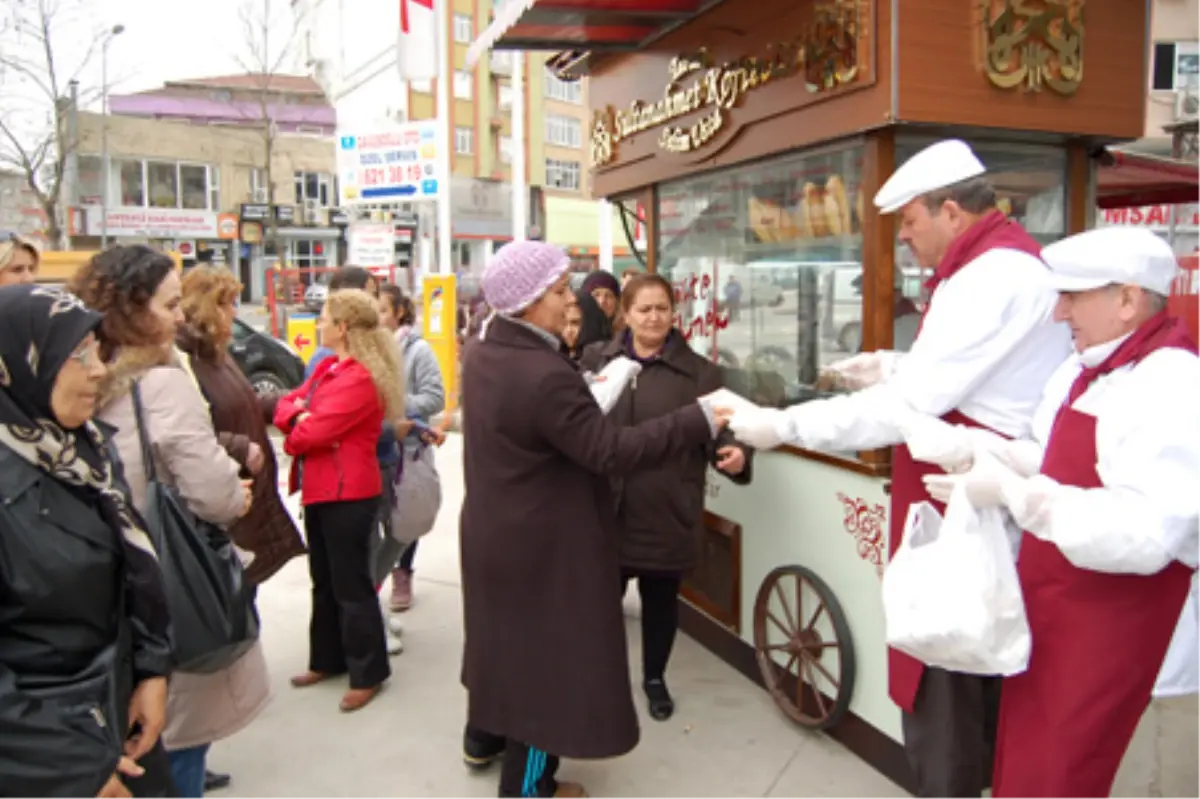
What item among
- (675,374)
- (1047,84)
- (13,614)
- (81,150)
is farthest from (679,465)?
(81,150)

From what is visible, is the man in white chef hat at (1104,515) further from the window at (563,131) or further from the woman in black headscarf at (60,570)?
the window at (563,131)

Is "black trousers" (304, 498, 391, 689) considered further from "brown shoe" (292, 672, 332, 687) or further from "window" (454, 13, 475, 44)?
"window" (454, 13, 475, 44)

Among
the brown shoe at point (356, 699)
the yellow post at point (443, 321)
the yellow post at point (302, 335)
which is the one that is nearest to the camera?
the brown shoe at point (356, 699)

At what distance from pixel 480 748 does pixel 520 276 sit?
1715 mm

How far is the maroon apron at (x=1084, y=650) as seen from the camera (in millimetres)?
1917

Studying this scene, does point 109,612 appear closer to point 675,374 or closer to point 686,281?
point 675,374

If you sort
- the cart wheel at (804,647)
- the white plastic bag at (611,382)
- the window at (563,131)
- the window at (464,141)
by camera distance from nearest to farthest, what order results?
the white plastic bag at (611,382) < the cart wheel at (804,647) < the window at (464,141) < the window at (563,131)

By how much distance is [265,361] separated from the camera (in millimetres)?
11523

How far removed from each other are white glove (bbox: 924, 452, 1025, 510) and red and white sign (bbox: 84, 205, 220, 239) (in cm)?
3678

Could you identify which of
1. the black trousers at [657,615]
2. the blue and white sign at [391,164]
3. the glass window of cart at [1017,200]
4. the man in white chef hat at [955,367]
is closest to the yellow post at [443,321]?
the blue and white sign at [391,164]

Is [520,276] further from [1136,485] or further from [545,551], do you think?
[1136,485]

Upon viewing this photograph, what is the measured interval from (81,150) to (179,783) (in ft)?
119

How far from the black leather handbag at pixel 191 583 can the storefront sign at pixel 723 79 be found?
7.71ft

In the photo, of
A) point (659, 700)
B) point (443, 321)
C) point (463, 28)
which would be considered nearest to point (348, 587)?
point (659, 700)
